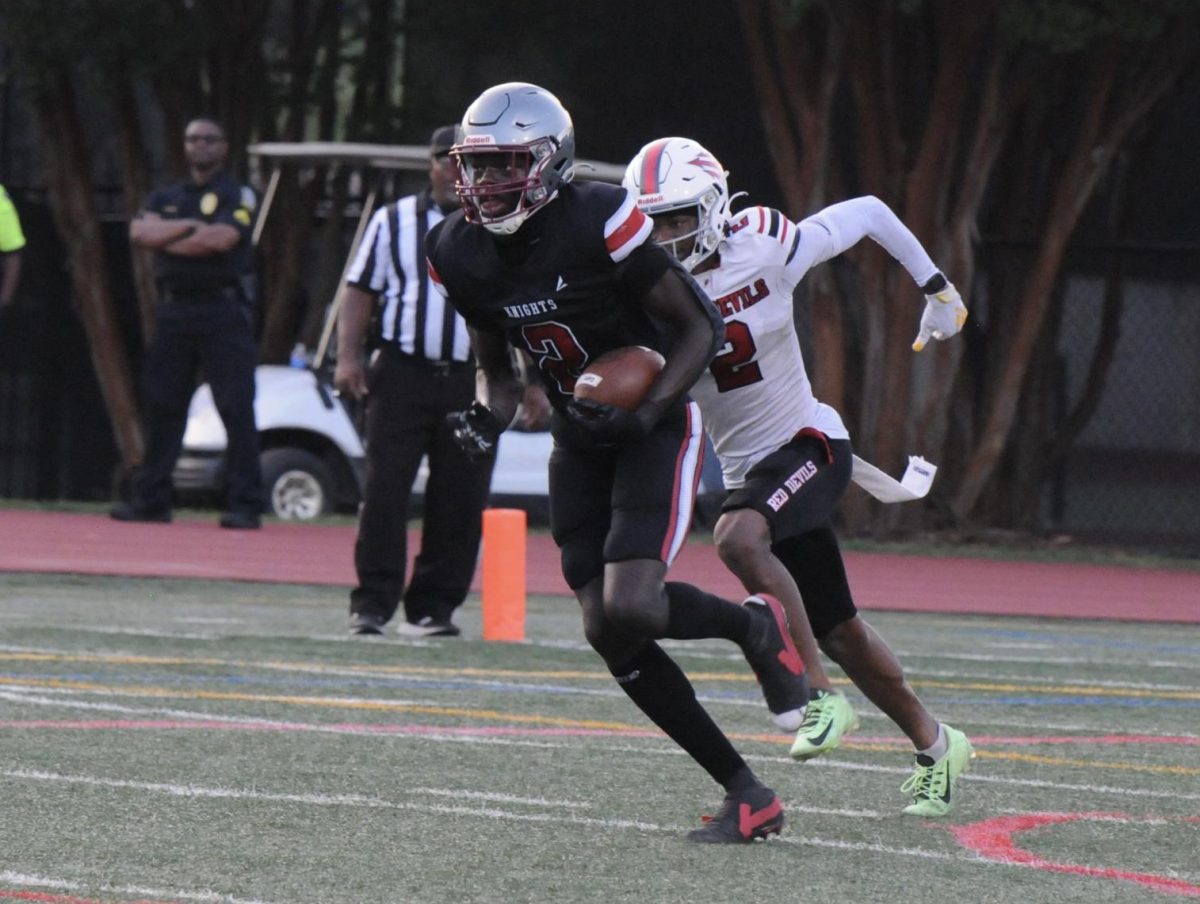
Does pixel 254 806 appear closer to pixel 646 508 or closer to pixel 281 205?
pixel 646 508

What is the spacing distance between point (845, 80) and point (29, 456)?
307 inches

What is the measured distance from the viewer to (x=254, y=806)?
571 cm

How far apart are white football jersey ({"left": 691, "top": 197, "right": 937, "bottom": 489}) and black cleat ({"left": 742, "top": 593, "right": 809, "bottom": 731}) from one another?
0.98 m

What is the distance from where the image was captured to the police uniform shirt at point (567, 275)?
552 cm

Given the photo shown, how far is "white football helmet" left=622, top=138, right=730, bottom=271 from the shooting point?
20.3 ft

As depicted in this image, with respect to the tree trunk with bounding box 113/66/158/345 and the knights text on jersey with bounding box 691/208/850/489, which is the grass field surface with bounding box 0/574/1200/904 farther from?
the tree trunk with bounding box 113/66/158/345

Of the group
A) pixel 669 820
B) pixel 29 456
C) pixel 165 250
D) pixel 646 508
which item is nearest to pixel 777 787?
pixel 669 820

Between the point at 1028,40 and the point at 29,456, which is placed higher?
the point at 1028,40

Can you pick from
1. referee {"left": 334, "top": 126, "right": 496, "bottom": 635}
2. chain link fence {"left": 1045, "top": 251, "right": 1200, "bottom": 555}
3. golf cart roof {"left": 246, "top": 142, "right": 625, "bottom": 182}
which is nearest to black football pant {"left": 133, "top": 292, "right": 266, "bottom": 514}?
golf cart roof {"left": 246, "top": 142, "right": 625, "bottom": 182}

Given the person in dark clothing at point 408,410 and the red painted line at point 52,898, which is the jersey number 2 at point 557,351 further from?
the person in dark clothing at point 408,410

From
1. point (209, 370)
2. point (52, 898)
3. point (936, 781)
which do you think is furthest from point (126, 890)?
point (209, 370)

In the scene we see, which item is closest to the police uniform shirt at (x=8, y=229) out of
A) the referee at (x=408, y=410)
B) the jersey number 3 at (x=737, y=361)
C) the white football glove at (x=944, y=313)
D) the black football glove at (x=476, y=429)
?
the referee at (x=408, y=410)

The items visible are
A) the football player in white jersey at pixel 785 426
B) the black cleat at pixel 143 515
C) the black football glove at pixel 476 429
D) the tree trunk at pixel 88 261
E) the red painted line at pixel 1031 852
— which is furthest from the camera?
the tree trunk at pixel 88 261

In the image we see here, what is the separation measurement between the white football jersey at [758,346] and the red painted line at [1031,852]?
4.20 feet
